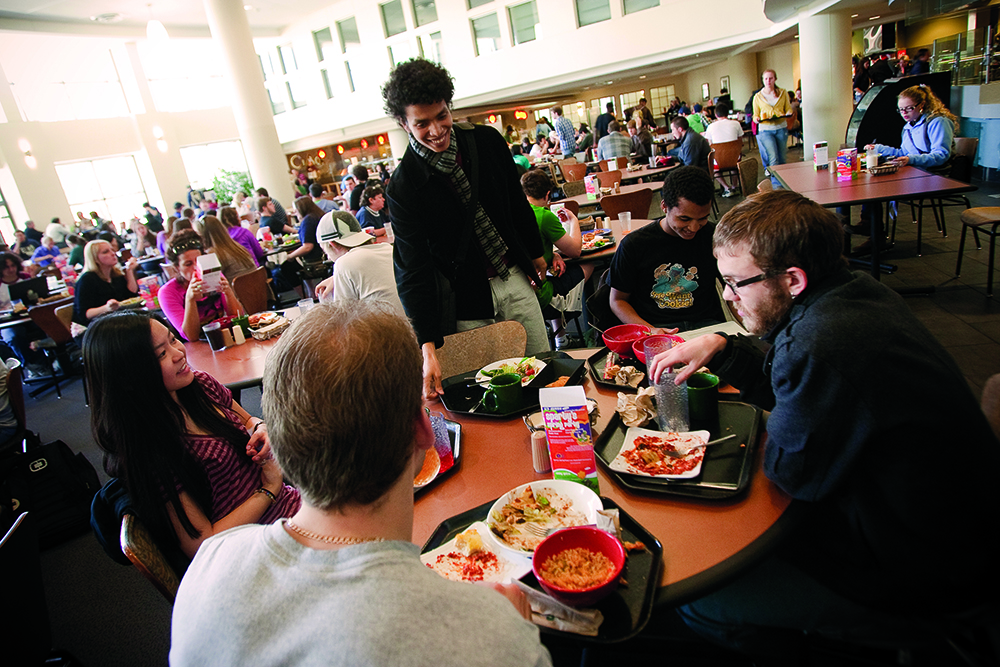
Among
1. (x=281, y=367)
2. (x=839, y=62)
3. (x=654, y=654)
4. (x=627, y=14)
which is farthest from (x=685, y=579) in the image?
(x=627, y=14)

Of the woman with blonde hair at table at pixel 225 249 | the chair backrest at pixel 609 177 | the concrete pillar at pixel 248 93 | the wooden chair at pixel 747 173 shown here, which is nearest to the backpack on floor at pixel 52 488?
the woman with blonde hair at table at pixel 225 249

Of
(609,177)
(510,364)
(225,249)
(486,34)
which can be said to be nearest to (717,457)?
(510,364)

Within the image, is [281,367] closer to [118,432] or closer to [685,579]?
[685,579]

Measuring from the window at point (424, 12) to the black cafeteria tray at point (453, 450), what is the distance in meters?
14.7

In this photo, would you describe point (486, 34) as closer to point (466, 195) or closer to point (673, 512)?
point (466, 195)

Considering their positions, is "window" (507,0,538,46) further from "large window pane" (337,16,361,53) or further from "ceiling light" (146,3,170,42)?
"ceiling light" (146,3,170,42)

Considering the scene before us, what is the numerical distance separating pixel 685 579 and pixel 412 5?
15934 mm

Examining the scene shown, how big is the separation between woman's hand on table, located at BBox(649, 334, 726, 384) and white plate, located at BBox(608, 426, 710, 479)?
142 millimetres

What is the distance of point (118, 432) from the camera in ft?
4.91

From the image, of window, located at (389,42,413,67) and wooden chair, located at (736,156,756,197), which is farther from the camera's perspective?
window, located at (389,42,413,67)

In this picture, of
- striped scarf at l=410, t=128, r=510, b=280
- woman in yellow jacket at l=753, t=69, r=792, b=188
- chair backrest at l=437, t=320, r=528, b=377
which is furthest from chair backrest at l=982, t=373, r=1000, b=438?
woman in yellow jacket at l=753, t=69, r=792, b=188

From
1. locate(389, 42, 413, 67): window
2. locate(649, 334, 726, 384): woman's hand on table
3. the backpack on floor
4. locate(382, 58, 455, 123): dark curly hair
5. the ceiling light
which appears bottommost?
the backpack on floor

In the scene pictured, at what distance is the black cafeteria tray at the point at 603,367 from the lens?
67.9 inches

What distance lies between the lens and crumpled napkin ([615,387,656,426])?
4.98ft
